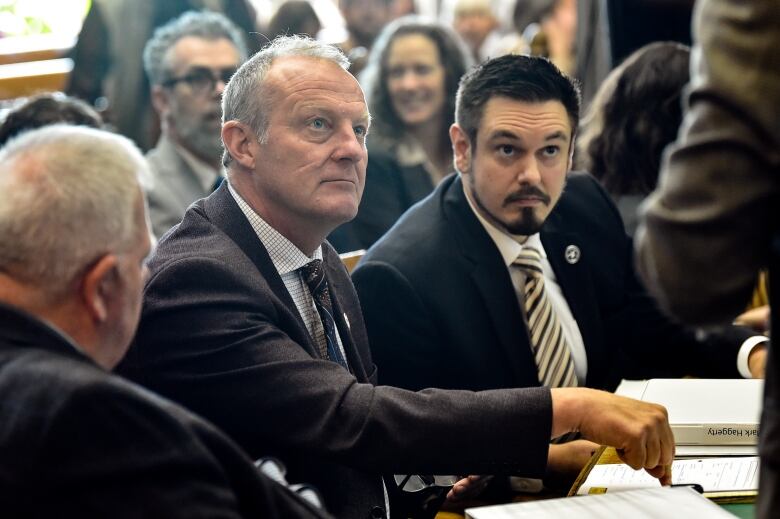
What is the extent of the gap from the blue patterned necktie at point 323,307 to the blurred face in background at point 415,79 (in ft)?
8.91

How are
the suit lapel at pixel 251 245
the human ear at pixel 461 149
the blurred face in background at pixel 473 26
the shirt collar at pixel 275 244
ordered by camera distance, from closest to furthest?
the suit lapel at pixel 251 245
the shirt collar at pixel 275 244
the human ear at pixel 461 149
the blurred face in background at pixel 473 26

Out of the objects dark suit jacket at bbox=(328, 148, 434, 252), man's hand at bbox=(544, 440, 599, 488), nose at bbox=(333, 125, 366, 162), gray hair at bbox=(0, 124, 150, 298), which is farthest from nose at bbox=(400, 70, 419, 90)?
gray hair at bbox=(0, 124, 150, 298)

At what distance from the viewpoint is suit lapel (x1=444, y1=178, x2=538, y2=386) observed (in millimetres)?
2568

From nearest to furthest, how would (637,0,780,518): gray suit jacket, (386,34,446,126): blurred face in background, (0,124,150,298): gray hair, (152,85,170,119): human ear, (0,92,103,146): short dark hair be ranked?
(637,0,780,518): gray suit jacket, (0,124,150,298): gray hair, (0,92,103,146): short dark hair, (152,85,170,119): human ear, (386,34,446,126): blurred face in background

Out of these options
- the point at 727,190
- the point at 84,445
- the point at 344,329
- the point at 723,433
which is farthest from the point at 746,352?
the point at 84,445

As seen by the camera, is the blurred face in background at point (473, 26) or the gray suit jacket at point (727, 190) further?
the blurred face in background at point (473, 26)

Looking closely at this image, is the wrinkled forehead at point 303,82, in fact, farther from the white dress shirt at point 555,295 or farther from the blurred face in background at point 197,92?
the blurred face in background at point 197,92

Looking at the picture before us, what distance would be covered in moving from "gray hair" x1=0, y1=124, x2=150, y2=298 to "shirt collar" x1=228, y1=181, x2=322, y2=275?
0.71 meters

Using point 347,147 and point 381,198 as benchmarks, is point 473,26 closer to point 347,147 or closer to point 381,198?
point 381,198

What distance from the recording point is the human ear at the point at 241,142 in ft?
7.48

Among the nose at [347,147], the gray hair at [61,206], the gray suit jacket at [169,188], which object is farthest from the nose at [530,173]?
the gray suit jacket at [169,188]

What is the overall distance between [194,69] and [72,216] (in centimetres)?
325

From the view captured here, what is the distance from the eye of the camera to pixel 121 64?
241 inches

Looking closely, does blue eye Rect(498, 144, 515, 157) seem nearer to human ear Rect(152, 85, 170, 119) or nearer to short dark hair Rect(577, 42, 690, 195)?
short dark hair Rect(577, 42, 690, 195)
